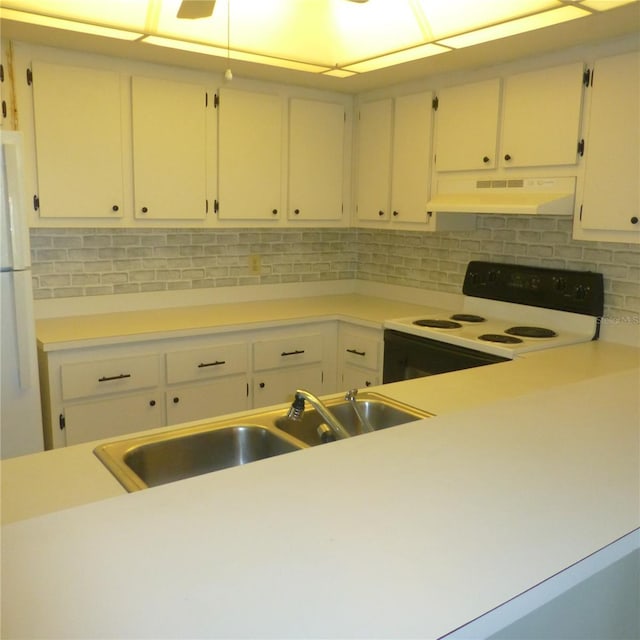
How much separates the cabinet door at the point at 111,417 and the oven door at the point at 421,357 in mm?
1189

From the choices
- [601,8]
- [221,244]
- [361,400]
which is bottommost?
[361,400]

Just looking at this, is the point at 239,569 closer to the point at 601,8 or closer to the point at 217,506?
the point at 217,506

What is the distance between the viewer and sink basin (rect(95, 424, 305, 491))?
1562 mm

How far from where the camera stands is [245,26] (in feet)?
8.66

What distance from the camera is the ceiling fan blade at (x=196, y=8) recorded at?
188 centimetres

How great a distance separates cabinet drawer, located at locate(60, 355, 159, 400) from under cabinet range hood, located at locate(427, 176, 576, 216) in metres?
1.66

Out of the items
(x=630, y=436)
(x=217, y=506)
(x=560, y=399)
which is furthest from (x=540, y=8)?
(x=217, y=506)

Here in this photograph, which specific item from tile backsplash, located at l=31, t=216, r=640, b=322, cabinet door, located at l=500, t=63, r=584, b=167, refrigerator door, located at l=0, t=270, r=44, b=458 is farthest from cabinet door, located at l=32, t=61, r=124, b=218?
cabinet door, located at l=500, t=63, r=584, b=167

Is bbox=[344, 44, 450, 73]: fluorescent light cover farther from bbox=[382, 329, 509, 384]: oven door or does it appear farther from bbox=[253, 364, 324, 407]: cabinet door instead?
bbox=[253, 364, 324, 407]: cabinet door

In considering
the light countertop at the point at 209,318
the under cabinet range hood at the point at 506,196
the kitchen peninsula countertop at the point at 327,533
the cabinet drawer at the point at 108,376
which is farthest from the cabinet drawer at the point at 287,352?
the kitchen peninsula countertop at the point at 327,533

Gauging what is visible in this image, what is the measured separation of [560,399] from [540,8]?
4.70 feet

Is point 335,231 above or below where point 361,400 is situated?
above

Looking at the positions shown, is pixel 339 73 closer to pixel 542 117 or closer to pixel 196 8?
pixel 542 117

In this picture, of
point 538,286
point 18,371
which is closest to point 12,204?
point 18,371
